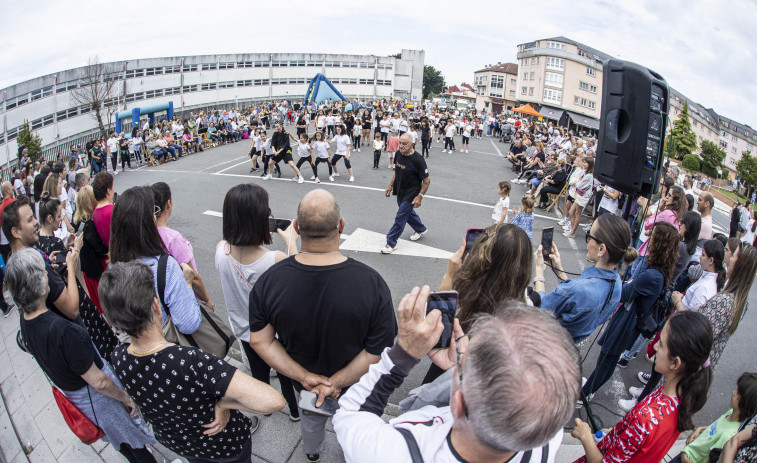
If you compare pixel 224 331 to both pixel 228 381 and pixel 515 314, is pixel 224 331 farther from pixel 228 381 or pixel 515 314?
pixel 515 314

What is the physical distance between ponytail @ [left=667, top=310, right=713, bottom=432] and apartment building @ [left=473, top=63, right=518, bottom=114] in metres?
90.6

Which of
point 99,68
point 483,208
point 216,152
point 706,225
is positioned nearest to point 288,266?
point 706,225

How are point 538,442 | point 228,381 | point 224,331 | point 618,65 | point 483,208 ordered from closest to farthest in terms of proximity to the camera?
Result: point 538,442, point 228,381, point 224,331, point 618,65, point 483,208

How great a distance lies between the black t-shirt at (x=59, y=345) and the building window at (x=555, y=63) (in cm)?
8062

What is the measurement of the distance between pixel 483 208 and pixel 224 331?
792 cm

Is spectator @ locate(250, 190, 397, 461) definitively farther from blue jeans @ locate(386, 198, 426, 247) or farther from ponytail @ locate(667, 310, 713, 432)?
blue jeans @ locate(386, 198, 426, 247)

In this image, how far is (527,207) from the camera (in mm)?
6105

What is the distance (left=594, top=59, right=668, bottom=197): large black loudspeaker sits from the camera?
4168mm

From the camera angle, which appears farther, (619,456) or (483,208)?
(483,208)

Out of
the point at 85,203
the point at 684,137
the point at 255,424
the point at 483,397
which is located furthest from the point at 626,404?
the point at 684,137

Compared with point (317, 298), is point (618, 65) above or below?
above

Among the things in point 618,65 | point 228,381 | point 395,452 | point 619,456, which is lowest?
point 619,456

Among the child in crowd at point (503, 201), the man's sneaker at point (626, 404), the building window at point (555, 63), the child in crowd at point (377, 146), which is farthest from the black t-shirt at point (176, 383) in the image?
the building window at point (555, 63)

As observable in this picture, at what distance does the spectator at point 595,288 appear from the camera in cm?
294
